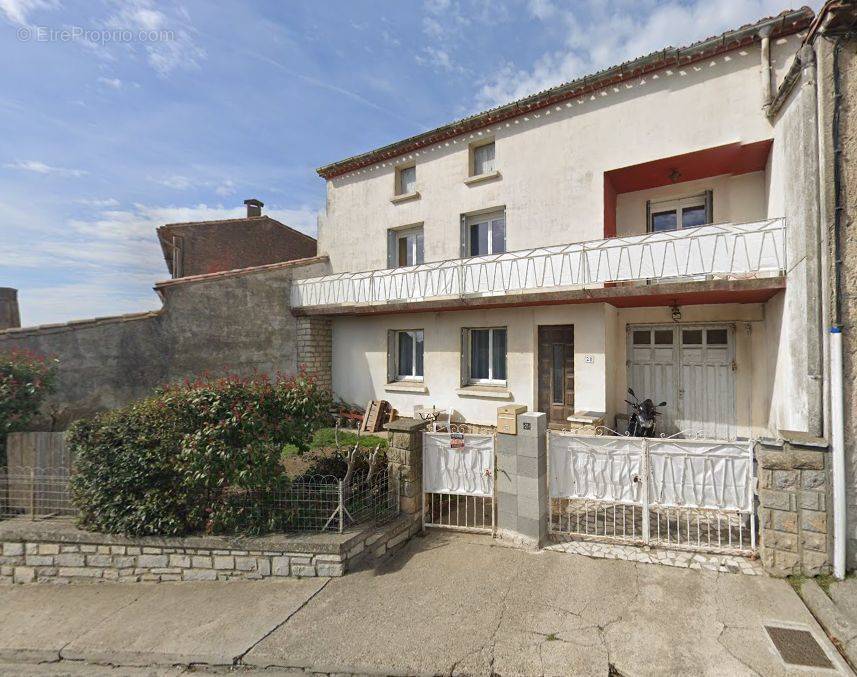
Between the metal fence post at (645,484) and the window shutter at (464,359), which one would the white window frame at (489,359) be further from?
the metal fence post at (645,484)

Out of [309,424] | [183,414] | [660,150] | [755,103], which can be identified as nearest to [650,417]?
[660,150]

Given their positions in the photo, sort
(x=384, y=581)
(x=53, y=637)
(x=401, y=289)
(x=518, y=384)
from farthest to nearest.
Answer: (x=401, y=289) < (x=518, y=384) < (x=384, y=581) < (x=53, y=637)

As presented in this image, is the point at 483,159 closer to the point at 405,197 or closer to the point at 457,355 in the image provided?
the point at 405,197

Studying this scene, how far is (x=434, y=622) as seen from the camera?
154 inches

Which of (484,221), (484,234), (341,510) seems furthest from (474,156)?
(341,510)

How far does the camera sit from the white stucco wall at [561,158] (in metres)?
7.74

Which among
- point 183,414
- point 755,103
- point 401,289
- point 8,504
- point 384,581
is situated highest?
point 755,103

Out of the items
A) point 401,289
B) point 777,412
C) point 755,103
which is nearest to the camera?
point 777,412

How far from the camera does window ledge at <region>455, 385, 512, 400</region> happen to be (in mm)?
10125

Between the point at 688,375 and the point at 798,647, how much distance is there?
21.1 ft

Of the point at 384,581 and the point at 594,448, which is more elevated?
the point at 594,448

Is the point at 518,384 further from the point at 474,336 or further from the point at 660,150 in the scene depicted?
the point at 660,150

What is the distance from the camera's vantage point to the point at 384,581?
4660 millimetres

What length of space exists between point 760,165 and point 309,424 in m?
9.89
